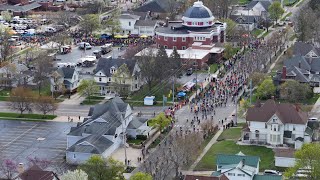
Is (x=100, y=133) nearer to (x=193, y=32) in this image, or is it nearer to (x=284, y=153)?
(x=284, y=153)

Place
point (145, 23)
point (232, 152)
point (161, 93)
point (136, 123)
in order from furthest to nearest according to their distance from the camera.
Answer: point (145, 23)
point (161, 93)
point (136, 123)
point (232, 152)

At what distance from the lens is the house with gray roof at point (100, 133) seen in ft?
186

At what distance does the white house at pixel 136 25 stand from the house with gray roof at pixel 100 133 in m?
42.1

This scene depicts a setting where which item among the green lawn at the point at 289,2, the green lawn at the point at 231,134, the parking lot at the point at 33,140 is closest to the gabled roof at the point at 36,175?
the parking lot at the point at 33,140

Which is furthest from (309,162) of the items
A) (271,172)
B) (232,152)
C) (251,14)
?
(251,14)

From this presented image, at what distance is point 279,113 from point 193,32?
35.4 meters

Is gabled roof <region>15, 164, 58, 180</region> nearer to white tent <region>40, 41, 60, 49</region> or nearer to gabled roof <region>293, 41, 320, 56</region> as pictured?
gabled roof <region>293, 41, 320, 56</region>

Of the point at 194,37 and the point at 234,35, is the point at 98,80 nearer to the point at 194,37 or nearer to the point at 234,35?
the point at 194,37

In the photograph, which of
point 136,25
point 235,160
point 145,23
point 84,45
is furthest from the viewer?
point 145,23

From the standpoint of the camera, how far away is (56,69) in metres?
→ 77.9

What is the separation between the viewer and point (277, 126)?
5944 centimetres

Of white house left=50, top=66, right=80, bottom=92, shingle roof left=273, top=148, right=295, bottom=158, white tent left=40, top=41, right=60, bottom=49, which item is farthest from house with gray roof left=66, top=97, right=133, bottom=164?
white tent left=40, top=41, right=60, bottom=49

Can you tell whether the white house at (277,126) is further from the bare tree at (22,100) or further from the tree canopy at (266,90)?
the bare tree at (22,100)

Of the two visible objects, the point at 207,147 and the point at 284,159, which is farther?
the point at 207,147
